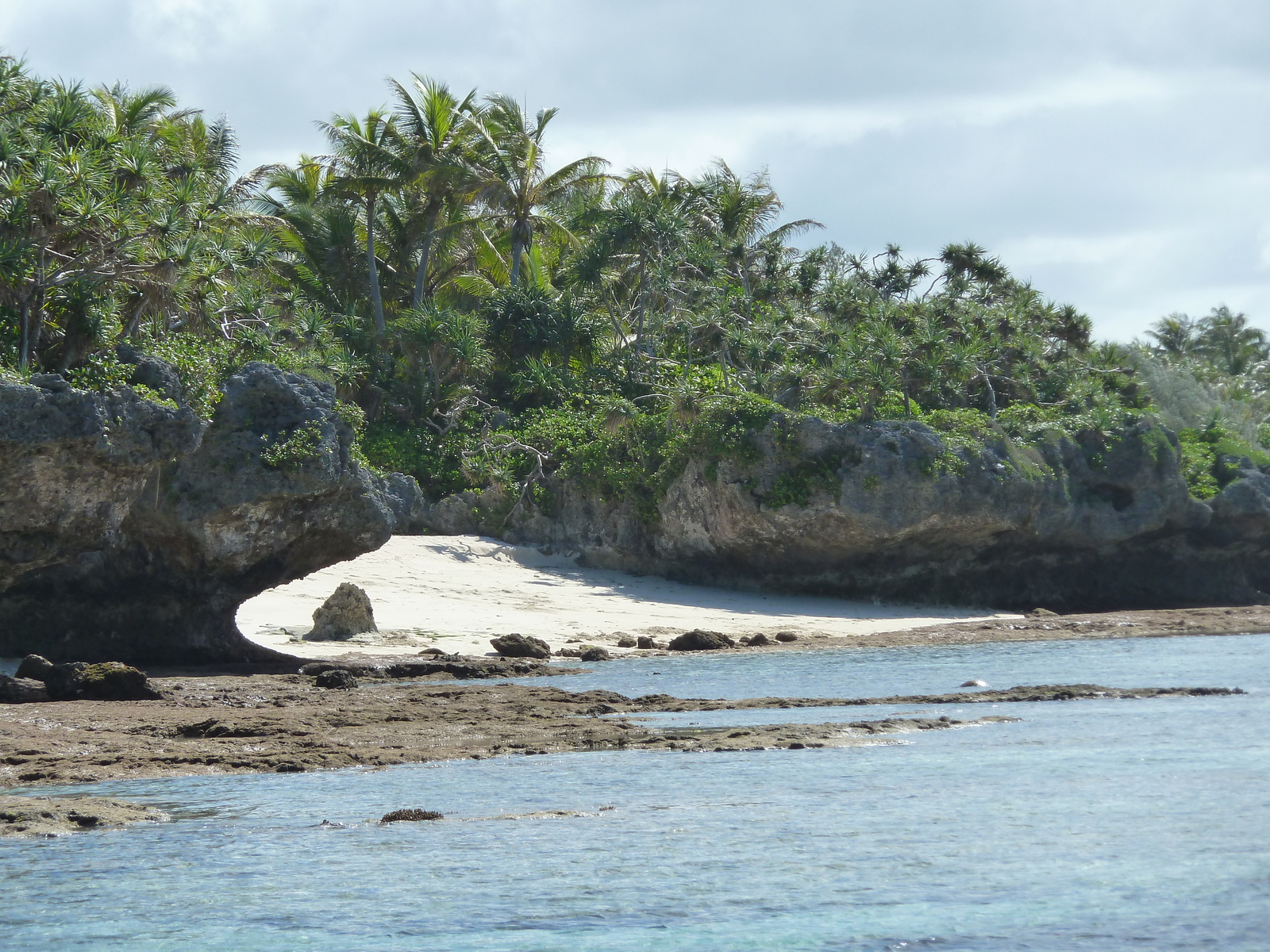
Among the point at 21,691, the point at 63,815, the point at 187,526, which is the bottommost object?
the point at 63,815

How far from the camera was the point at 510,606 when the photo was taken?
23.5 m

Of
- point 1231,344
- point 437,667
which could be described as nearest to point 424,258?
point 437,667

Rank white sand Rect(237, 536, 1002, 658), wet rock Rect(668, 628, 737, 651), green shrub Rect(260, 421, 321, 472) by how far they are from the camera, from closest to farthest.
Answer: green shrub Rect(260, 421, 321, 472) → white sand Rect(237, 536, 1002, 658) → wet rock Rect(668, 628, 737, 651)

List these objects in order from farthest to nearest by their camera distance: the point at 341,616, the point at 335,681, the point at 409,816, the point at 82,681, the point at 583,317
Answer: the point at 583,317 < the point at 341,616 < the point at 335,681 < the point at 82,681 < the point at 409,816

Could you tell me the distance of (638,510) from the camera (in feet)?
92.6

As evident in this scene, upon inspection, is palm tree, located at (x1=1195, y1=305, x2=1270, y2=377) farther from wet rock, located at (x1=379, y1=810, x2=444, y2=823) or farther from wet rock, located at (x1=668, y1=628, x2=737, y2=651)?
wet rock, located at (x1=379, y1=810, x2=444, y2=823)

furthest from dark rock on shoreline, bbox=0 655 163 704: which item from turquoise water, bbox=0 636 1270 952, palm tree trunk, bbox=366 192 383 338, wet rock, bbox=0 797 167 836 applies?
palm tree trunk, bbox=366 192 383 338

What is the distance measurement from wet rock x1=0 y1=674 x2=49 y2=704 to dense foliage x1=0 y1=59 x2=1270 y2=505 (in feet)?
24.7

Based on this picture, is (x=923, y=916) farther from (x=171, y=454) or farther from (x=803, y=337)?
(x=803, y=337)

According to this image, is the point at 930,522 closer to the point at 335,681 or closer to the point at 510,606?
the point at 510,606

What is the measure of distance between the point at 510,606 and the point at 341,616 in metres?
4.66

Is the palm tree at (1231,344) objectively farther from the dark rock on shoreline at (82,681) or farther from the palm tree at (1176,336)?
the dark rock on shoreline at (82,681)

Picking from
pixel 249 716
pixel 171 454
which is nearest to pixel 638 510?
pixel 171 454

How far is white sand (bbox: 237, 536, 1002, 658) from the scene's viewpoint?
20.3 m
